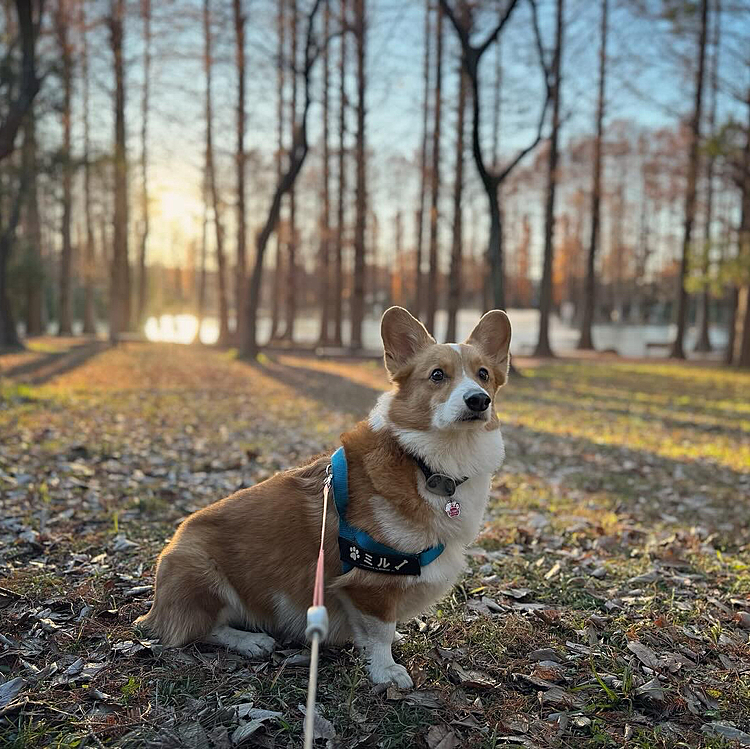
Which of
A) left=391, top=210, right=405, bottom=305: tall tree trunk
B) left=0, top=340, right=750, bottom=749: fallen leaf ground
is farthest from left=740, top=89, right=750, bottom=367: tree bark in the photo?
left=391, top=210, right=405, bottom=305: tall tree trunk

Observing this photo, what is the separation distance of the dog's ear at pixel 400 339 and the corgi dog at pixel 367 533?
0.06 feet

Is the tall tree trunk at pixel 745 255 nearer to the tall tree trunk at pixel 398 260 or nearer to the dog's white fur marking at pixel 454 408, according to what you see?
the dog's white fur marking at pixel 454 408

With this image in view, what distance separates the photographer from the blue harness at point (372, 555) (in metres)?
2.93

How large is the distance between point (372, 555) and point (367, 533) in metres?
0.10

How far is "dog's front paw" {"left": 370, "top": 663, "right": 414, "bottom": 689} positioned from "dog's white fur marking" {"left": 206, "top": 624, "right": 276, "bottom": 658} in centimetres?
58

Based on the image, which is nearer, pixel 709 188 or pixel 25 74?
pixel 25 74

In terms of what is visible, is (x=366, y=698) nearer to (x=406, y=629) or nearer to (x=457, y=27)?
(x=406, y=629)

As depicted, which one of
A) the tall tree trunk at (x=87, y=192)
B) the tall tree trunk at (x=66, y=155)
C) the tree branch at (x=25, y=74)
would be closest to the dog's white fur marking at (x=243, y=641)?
the tree branch at (x=25, y=74)

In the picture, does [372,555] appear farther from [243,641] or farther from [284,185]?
[284,185]

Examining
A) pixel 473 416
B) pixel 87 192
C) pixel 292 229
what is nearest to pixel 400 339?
pixel 473 416

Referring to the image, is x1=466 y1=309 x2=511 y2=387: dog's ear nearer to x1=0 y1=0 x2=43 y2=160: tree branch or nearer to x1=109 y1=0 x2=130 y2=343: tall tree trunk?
x1=0 y1=0 x2=43 y2=160: tree branch

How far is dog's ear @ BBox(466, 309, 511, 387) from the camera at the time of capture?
140 inches

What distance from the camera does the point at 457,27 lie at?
15.1 m

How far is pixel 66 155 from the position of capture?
19.5 meters
